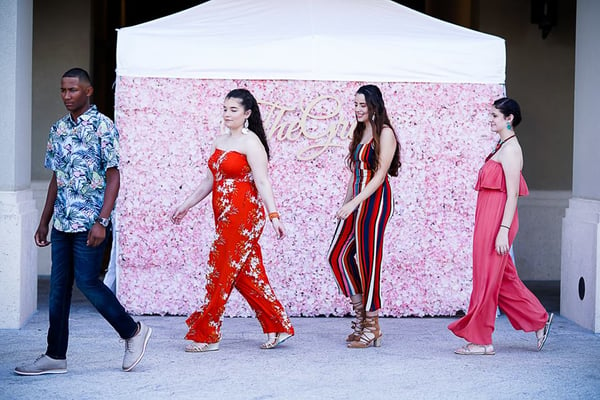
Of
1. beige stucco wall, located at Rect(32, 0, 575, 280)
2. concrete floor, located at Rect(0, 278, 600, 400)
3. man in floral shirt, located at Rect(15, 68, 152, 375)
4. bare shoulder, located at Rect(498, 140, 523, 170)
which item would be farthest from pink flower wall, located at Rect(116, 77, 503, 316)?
beige stucco wall, located at Rect(32, 0, 575, 280)

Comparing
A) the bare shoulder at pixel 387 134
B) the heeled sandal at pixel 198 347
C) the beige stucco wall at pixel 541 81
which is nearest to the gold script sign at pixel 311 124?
the bare shoulder at pixel 387 134

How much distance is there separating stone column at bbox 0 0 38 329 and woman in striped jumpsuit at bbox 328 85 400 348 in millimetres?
2580

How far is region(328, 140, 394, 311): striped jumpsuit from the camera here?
21.8ft

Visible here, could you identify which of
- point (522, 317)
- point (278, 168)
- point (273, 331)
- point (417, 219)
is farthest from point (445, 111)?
point (273, 331)

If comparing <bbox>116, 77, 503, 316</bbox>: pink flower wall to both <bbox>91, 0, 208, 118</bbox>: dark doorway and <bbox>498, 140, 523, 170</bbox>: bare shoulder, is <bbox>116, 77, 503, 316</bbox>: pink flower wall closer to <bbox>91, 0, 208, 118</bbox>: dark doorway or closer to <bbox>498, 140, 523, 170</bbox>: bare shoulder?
<bbox>498, 140, 523, 170</bbox>: bare shoulder

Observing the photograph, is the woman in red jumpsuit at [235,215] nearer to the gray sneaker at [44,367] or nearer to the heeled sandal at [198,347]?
the heeled sandal at [198,347]

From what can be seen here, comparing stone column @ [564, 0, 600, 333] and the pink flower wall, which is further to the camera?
the pink flower wall

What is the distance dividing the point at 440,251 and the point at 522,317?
62.6 inches

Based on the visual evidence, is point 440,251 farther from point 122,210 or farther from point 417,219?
point 122,210

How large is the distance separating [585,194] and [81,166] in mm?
4652

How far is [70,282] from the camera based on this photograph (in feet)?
18.3

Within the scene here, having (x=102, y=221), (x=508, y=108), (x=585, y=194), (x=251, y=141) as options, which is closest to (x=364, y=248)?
(x=251, y=141)

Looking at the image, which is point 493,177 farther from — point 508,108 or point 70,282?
point 70,282

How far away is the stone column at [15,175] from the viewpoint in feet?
23.8
